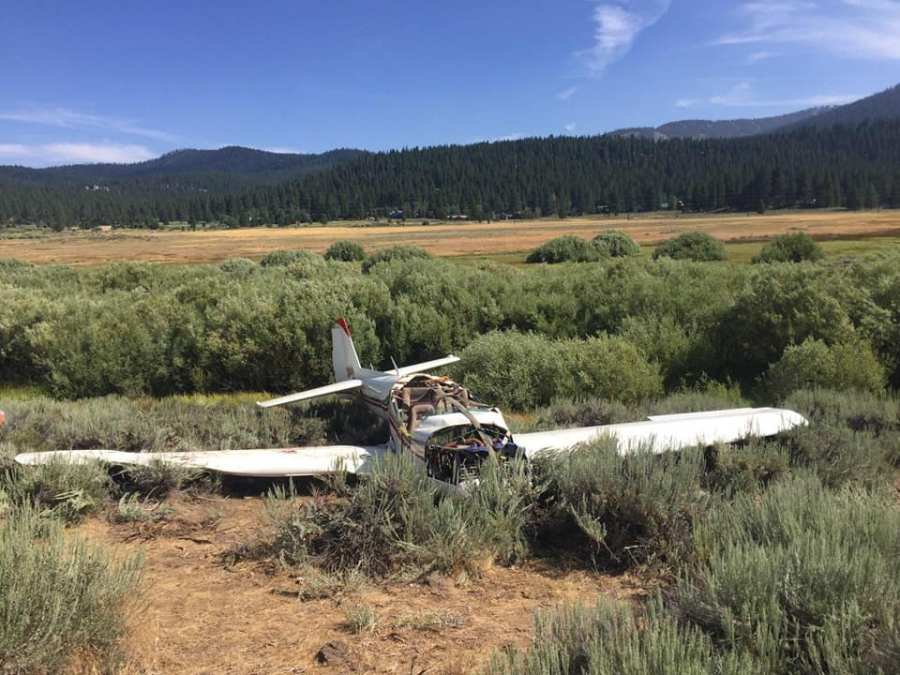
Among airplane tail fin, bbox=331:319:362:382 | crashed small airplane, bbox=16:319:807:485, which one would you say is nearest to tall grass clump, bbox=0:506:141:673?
crashed small airplane, bbox=16:319:807:485

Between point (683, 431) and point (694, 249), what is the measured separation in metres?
29.8

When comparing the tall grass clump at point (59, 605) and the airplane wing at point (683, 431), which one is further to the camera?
the airplane wing at point (683, 431)

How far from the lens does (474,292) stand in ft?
52.9

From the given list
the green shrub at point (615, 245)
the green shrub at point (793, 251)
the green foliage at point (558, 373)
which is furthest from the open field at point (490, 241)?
the green foliage at point (558, 373)

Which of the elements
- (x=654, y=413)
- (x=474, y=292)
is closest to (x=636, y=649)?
(x=654, y=413)

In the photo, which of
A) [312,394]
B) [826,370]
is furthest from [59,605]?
[826,370]

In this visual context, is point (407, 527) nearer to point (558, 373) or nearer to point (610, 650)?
point (610, 650)

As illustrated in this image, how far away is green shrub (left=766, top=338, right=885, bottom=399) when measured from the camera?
9.93 meters

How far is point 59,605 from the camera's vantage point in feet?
9.88

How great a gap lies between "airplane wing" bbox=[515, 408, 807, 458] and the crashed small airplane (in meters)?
0.01

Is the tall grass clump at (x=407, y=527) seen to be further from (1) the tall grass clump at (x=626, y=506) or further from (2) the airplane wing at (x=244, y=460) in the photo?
(2) the airplane wing at (x=244, y=460)

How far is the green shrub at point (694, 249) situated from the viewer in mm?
33375

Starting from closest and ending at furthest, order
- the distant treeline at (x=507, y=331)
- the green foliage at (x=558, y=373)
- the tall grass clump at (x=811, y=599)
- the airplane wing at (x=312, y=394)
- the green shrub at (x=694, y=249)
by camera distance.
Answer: the tall grass clump at (x=811, y=599)
the airplane wing at (x=312, y=394)
the green foliage at (x=558, y=373)
the distant treeline at (x=507, y=331)
the green shrub at (x=694, y=249)

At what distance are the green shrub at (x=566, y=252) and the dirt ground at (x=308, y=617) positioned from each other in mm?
34386
